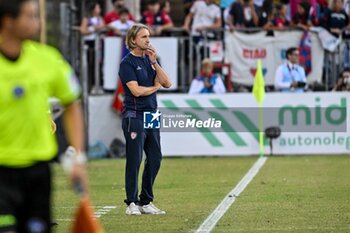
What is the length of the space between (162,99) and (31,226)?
1670 cm

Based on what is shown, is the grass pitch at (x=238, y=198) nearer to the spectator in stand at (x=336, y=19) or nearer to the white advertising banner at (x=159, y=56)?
the white advertising banner at (x=159, y=56)

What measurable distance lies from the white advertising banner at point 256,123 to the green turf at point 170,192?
56cm

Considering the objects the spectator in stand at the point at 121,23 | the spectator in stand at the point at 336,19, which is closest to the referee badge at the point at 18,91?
the spectator in stand at the point at 121,23

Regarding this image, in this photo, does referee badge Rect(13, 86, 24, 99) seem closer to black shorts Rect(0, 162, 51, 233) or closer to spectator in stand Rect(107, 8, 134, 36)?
black shorts Rect(0, 162, 51, 233)

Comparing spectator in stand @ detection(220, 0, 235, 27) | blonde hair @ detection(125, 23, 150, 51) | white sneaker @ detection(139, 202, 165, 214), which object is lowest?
white sneaker @ detection(139, 202, 165, 214)

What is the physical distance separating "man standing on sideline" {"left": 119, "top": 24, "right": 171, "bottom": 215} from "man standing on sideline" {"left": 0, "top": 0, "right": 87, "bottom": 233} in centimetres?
584

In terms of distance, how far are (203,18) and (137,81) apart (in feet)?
40.4

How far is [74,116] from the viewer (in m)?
7.04

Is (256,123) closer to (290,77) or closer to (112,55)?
(290,77)

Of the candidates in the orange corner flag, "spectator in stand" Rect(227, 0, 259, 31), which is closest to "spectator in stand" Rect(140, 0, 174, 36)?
"spectator in stand" Rect(227, 0, 259, 31)

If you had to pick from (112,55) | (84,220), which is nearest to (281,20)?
(112,55)

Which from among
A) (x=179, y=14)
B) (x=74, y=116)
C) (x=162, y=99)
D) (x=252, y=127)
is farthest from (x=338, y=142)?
(x=74, y=116)

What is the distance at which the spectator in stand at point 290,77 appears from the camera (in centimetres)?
2381

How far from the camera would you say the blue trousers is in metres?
13.0
